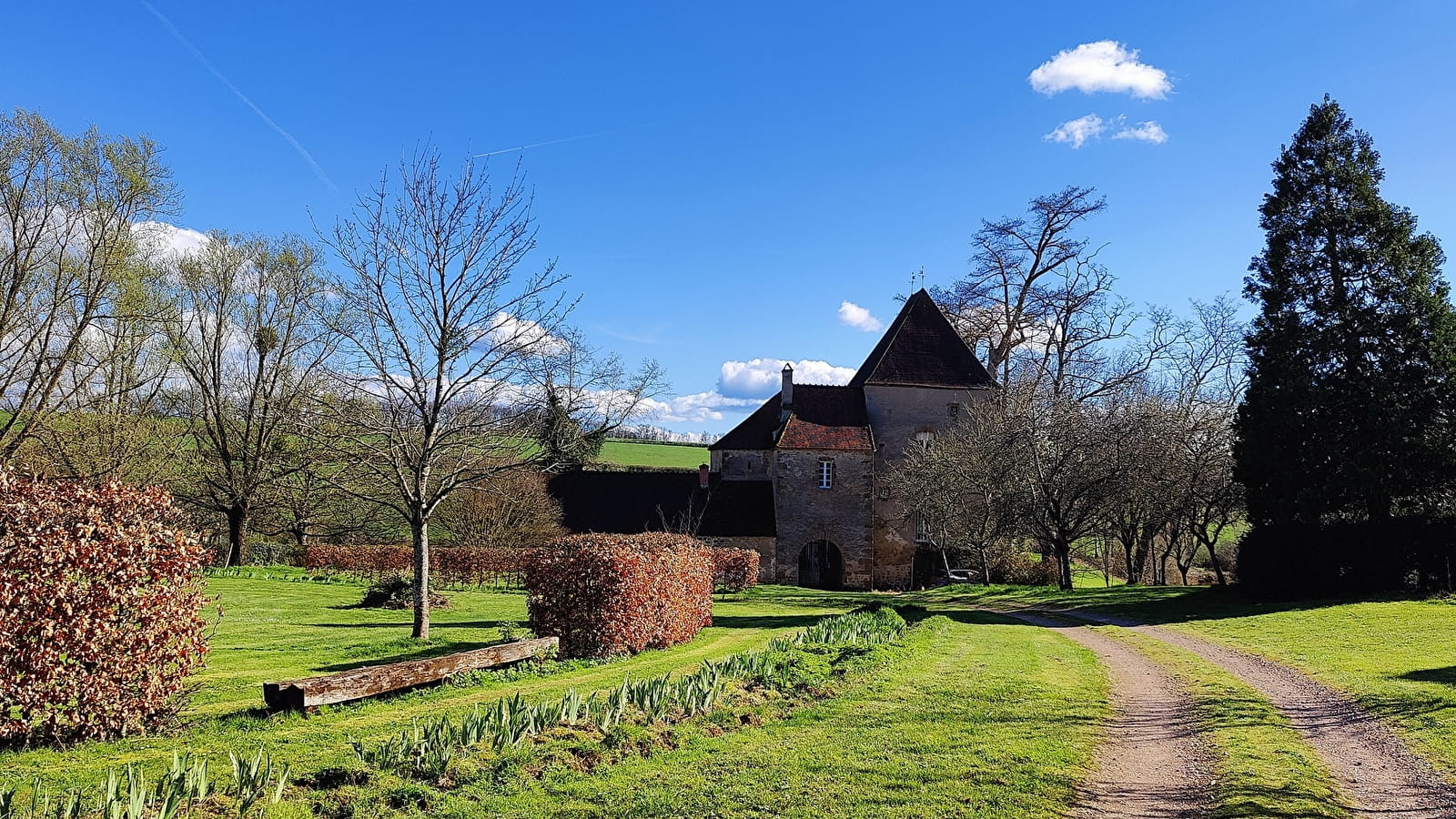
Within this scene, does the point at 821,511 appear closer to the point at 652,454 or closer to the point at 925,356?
the point at 925,356

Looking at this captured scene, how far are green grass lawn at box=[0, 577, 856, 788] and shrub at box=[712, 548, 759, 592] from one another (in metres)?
2.85

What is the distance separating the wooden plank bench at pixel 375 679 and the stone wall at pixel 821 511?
2322 centimetres

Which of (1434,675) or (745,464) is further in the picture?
(745,464)

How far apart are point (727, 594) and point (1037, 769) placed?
68.6ft

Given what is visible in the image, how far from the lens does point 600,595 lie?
1236 cm

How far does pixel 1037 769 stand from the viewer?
632 cm

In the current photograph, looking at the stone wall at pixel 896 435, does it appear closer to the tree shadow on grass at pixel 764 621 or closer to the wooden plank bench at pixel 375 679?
the tree shadow on grass at pixel 764 621

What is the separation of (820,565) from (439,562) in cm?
1598

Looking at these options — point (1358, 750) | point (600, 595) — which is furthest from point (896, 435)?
point (1358, 750)

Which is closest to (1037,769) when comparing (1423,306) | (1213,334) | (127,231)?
(1423,306)

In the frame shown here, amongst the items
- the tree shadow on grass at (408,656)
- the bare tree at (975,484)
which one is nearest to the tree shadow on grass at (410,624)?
the tree shadow on grass at (408,656)

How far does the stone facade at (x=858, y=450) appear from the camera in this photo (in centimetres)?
3403

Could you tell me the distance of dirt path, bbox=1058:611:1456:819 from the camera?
5.90 metres

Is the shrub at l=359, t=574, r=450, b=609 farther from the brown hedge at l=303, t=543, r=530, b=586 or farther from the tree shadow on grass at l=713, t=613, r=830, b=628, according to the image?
the tree shadow on grass at l=713, t=613, r=830, b=628
